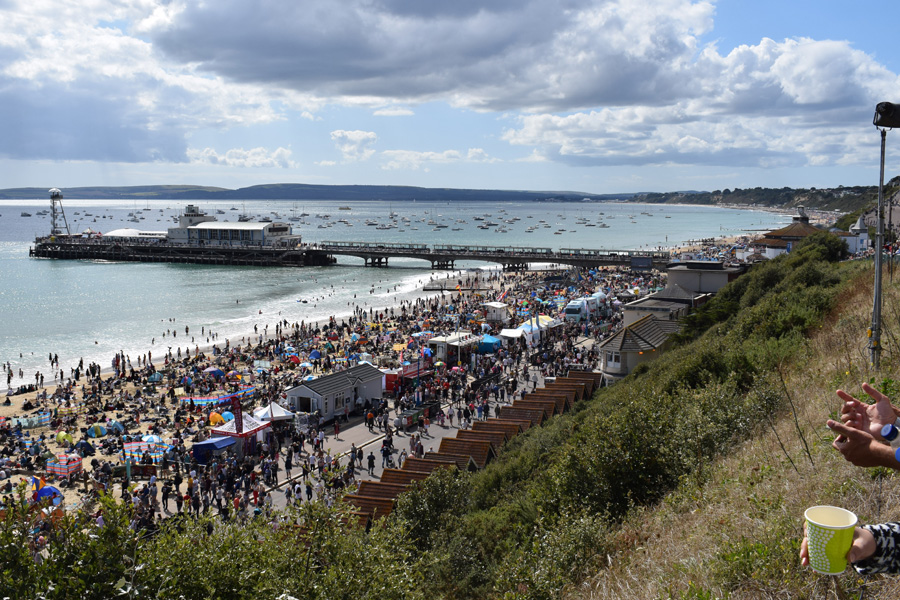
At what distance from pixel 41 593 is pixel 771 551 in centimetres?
574

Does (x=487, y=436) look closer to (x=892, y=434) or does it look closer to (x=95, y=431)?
(x=95, y=431)

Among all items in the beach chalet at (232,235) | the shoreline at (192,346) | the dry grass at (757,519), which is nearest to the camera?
the dry grass at (757,519)

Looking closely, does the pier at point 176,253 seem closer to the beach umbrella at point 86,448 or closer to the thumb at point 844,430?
the beach umbrella at point 86,448

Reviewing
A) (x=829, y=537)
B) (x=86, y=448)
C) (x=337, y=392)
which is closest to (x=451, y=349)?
(x=337, y=392)

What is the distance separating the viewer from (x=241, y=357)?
34062 mm

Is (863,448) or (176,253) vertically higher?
(863,448)

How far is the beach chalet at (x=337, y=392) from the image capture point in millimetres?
22578

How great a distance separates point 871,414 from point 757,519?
328 cm

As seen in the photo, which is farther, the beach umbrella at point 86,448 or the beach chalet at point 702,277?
the beach chalet at point 702,277

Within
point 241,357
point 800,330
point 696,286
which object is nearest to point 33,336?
point 241,357

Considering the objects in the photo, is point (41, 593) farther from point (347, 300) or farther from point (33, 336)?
point (347, 300)

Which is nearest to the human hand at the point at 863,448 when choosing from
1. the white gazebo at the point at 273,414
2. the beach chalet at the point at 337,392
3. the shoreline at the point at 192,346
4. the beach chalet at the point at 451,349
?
the white gazebo at the point at 273,414

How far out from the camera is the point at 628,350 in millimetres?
24766

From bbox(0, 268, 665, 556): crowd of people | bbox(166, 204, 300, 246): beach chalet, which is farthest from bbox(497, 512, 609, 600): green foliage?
bbox(166, 204, 300, 246): beach chalet
